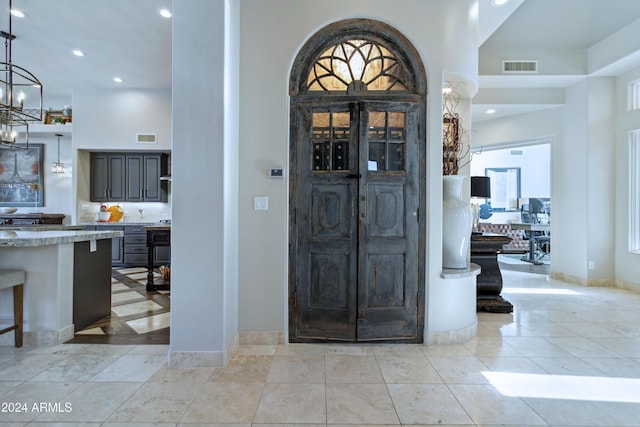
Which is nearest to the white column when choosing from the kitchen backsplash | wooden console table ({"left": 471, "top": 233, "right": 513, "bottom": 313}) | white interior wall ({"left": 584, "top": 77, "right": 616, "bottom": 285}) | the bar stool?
the bar stool

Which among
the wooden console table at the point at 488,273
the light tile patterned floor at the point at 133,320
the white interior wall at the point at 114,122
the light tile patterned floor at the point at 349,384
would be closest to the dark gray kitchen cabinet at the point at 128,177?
the white interior wall at the point at 114,122

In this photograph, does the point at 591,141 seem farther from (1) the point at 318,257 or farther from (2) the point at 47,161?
(2) the point at 47,161

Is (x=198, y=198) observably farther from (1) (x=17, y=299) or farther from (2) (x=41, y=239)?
(1) (x=17, y=299)

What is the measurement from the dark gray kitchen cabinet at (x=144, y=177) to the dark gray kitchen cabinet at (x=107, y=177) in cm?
15

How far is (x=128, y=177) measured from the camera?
23.3 feet

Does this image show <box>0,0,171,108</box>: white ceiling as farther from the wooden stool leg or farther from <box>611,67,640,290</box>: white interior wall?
<box>611,67,640,290</box>: white interior wall

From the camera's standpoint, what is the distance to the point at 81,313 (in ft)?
11.2

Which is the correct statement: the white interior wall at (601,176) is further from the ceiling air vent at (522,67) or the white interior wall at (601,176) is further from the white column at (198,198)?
the white column at (198,198)

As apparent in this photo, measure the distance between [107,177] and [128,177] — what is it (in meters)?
0.44

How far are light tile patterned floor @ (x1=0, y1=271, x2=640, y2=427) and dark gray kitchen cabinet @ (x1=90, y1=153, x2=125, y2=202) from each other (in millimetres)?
4719

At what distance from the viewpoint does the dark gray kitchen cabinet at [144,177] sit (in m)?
7.06

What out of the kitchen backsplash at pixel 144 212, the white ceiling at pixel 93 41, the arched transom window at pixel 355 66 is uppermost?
the white ceiling at pixel 93 41

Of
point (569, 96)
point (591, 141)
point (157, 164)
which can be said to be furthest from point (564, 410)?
point (157, 164)

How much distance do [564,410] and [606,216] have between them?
468 cm
